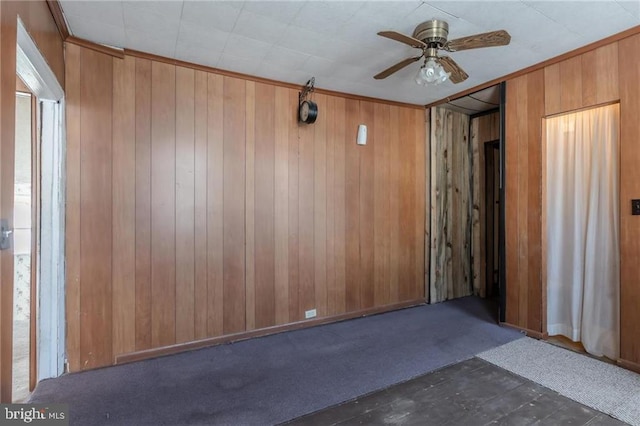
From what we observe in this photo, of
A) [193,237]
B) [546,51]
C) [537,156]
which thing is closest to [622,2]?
[546,51]

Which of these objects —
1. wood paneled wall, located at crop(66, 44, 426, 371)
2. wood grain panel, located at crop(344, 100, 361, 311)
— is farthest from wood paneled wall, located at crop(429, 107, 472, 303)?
wood grain panel, located at crop(344, 100, 361, 311)

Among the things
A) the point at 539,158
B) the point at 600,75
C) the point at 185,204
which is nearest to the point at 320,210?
the point at 185,204

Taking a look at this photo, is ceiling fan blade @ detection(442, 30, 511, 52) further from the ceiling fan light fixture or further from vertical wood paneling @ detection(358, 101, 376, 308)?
vertical wood paneling @ detection(358, 101, 376, 308)

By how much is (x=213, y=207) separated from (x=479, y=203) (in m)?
3.59

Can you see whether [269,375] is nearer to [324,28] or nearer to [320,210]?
[320,210]

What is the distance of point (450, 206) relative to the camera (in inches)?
172

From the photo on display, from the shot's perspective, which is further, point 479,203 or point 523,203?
point 479,203

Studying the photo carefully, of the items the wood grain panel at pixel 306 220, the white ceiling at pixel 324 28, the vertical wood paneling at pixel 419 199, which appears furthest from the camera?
the vertical wood paneling at pixel 419 199

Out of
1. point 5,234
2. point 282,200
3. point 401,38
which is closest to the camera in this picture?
point 5,234

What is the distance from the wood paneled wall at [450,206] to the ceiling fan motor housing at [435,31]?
206 centimetres

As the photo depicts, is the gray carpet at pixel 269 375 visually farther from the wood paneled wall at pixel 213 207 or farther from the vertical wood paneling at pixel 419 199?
the vertical wood paneling at pixel 419 199

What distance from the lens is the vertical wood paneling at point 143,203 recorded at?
2.68 meters

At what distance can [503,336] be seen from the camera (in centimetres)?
305

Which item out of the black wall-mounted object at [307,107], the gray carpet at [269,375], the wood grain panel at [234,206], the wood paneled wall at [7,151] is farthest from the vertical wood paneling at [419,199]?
the wood paneled wall at [7,151]
